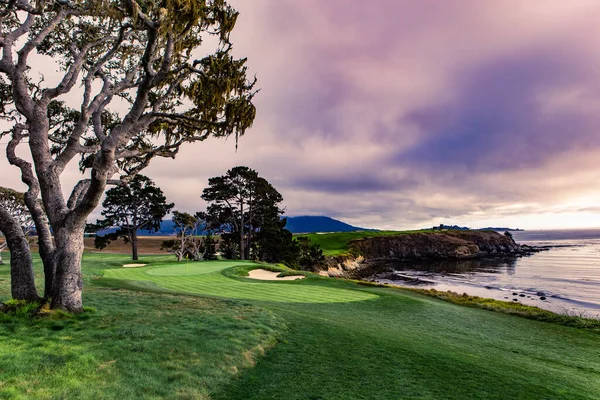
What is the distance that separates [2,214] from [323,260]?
60.4 m

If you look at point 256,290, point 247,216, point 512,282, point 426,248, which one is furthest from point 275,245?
point 426,248

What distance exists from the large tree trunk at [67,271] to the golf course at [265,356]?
0.54 metres

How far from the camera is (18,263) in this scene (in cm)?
1004

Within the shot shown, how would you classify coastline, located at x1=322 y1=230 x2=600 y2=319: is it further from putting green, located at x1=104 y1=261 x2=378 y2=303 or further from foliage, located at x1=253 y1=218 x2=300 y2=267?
foliage, located at x1=253 y1=218 x2=300 y2=267

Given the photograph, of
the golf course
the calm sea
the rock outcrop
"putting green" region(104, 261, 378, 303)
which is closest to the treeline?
the calm sea

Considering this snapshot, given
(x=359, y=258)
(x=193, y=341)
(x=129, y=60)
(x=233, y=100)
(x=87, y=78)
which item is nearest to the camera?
(x=193, y=341)

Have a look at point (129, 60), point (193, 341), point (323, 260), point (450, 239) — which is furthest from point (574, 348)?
point (450, 239)

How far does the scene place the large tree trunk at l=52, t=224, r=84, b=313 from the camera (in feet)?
31.9

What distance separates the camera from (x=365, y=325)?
12.7 meters

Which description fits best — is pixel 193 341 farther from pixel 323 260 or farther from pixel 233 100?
pixel 323 260

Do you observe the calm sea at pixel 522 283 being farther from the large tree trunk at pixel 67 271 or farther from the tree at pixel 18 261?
the tree at pixel 18 261

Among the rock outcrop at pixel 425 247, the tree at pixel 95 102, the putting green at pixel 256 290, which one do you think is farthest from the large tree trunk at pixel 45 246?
the rock outcrop at pixel 425 247

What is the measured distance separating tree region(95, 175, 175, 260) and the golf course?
113 feet

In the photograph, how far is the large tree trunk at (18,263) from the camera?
9.91 meters
